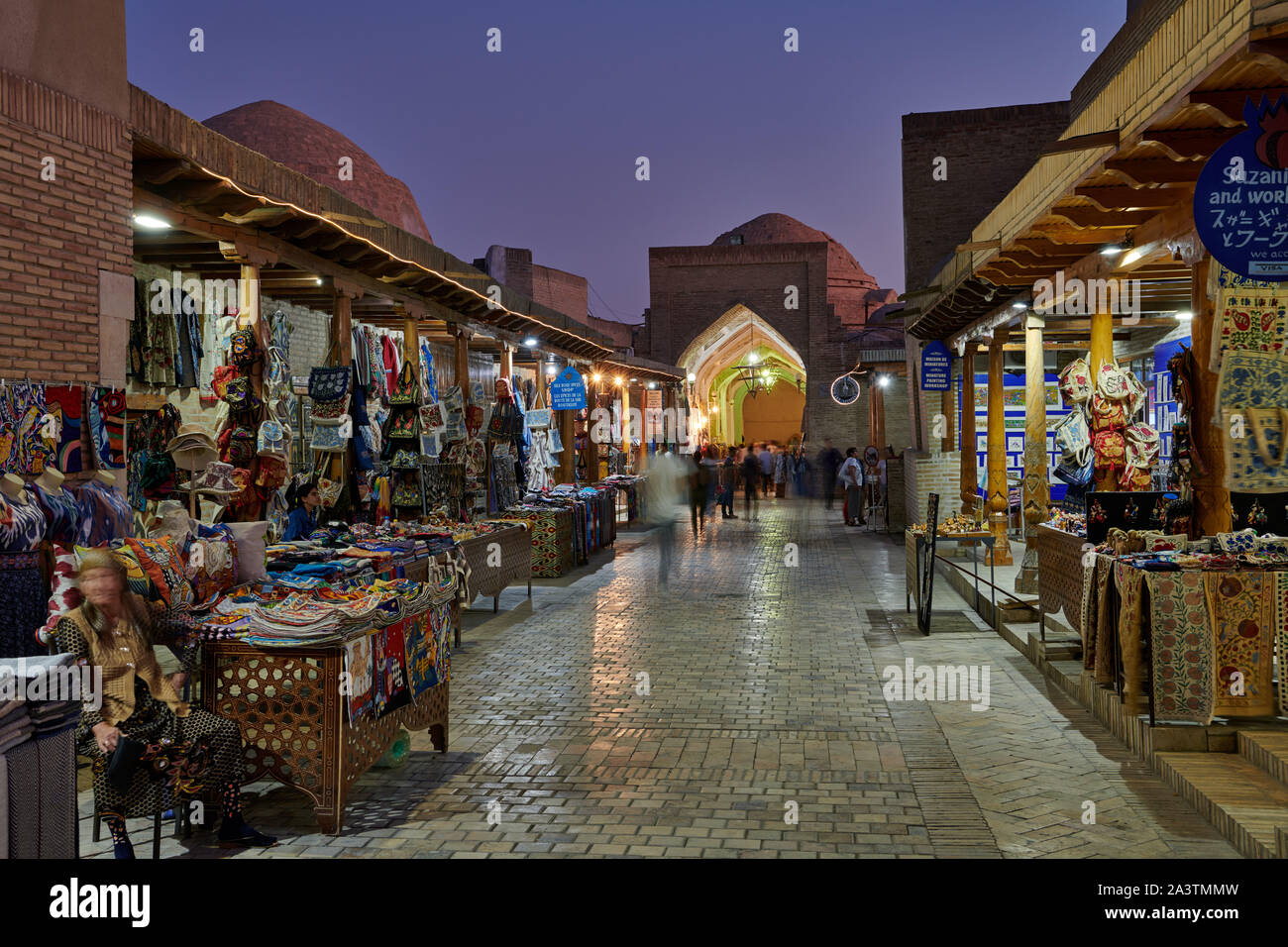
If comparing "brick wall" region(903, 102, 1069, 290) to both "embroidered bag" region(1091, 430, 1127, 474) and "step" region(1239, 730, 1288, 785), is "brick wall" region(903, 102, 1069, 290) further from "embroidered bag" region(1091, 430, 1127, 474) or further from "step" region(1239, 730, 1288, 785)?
"step" region(1239, 730, 1288, 785)

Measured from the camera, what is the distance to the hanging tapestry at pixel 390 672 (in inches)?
186

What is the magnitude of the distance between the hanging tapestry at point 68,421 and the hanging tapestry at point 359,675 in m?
2.62

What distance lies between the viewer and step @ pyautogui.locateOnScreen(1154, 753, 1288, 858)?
13.1 feet

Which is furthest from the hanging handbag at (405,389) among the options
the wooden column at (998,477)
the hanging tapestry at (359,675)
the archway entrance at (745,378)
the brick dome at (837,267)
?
the brick dome at (837,267)

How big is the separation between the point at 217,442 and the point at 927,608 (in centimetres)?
611

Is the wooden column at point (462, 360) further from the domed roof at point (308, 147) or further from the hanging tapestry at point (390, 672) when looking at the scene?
the domed roof at point (308, 147)

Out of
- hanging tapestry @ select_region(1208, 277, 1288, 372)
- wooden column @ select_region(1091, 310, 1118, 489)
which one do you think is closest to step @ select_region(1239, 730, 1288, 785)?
hanging tapestry @ select_region(1208, 277, 1288, 372)

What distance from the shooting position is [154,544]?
468 centimetres

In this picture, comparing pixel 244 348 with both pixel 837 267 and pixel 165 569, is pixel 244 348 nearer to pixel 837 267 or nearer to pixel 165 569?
pixel 165 569

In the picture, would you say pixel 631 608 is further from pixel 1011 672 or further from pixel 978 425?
pixel 978 425

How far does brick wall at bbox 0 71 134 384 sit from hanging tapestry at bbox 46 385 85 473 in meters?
0.18

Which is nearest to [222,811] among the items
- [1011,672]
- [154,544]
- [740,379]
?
[154,544]

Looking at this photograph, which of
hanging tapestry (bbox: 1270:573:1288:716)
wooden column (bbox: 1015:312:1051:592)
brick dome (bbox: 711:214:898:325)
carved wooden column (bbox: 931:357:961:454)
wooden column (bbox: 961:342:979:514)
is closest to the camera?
hanging tapestry (bbox: 1270:573:1288:716)

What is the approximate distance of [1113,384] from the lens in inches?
311
